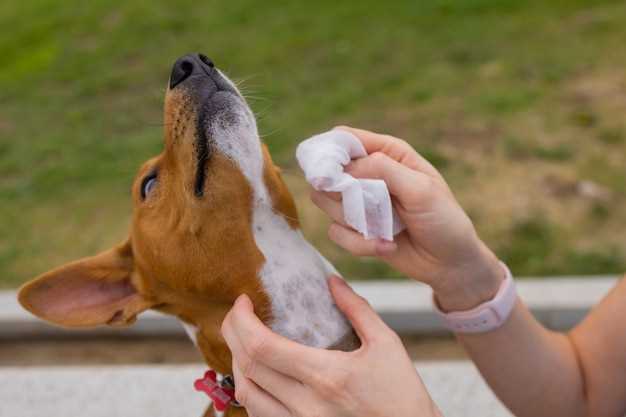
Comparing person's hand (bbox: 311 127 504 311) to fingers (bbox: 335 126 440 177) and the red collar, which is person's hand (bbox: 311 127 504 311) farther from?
the red collar

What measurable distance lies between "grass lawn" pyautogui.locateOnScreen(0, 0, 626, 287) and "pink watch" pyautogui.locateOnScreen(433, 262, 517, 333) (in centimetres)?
158

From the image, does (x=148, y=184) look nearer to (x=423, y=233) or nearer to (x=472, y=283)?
(x=423, y=233)

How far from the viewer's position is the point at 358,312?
1816 millimetres

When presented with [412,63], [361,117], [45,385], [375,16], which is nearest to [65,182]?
[361,117]

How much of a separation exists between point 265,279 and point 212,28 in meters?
7.30

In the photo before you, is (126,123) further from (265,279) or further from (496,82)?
(265,279)

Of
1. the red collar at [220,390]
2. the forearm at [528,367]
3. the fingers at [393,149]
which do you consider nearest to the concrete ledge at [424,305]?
the forearm at [528,367]

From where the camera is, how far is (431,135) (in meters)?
5.39

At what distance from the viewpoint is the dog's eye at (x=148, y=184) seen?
208cm

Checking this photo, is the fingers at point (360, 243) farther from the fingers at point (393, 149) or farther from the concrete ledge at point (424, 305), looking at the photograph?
the concrete ledge at point (424, 305)

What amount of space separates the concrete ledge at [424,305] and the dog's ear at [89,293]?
1569 mm

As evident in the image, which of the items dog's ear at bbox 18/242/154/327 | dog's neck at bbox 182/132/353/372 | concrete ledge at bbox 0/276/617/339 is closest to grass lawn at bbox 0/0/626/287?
concrete ledge at bbox 0/276/617/339

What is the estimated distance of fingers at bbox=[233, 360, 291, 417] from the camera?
1683 mm

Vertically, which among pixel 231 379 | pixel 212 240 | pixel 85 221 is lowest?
pixel 85 221
